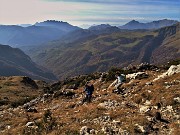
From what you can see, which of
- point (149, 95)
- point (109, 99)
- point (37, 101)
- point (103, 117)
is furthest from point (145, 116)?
point (37, 101)

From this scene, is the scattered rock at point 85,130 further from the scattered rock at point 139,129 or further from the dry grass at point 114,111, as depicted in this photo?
the scattered rock at point 139,129

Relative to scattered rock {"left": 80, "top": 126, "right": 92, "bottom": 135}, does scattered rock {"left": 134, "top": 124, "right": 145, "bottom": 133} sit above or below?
above

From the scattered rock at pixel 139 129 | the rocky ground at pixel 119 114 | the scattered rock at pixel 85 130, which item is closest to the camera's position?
the scattered rock at pixel 139 129

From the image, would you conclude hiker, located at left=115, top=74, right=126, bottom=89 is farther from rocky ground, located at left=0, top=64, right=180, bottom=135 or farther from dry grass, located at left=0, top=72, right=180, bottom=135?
dry grass, located at left=0, top=72, right=180, bottom=135

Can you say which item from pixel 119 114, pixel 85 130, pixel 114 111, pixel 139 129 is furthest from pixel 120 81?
pixel 139 129

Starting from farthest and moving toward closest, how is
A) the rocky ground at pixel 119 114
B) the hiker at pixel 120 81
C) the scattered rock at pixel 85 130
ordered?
1. the hiker at pixel 120 81
2. the rocky ground at pixel 119 114
3. the scattered rock at pixel 85 130

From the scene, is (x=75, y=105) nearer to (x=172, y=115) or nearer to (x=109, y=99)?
(x=109, y=99)

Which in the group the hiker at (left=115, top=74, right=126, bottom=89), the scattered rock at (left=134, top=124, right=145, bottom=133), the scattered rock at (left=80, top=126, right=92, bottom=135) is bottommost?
the scattered rock at (left=80, top=126, right=92, bottom=135)

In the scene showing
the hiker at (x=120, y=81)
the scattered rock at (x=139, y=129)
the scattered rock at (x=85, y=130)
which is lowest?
the scattered rock at (x=85, y=130)

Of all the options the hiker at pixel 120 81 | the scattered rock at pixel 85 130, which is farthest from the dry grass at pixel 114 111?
the hiker at pixel 120 81

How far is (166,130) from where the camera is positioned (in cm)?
2612

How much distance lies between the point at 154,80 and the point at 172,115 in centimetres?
1305

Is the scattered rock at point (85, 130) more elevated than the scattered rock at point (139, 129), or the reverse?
the scattered rock at point (139, 129)

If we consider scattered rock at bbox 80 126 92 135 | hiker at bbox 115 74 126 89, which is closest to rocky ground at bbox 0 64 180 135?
scattered rock at bbox 80 126 92 135
